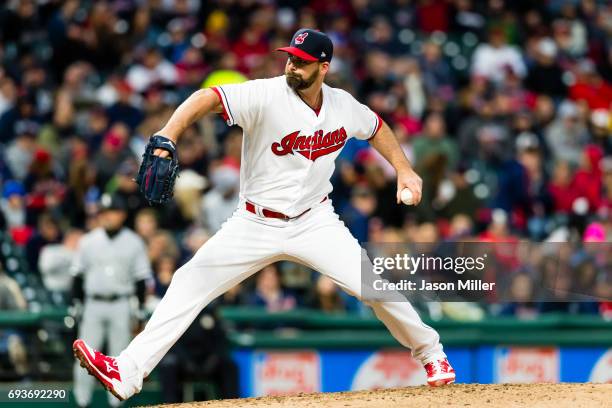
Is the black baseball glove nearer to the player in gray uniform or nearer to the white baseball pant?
the white baseball pant

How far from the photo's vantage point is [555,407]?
6.83 m

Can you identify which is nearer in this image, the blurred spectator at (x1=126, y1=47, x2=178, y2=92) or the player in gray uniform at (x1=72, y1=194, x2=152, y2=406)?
the player in gray uniform at (x1=72, y1=194, x2=152, y2=406)

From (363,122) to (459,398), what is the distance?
162 cm

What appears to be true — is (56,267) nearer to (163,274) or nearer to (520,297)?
(163,274)

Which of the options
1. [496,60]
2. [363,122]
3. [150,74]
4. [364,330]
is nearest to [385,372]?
[364,330]

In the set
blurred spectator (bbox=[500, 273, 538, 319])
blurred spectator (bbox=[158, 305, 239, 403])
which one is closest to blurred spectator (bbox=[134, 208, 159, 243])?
blurred spectator (bbox=[158, 305, 239, 403])

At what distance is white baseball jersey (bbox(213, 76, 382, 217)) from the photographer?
665 cm

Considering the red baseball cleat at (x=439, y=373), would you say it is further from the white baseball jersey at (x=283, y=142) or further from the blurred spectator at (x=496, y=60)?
the blurred spectator at (x=496, y=60)

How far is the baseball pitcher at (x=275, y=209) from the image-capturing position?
6586 millimetres

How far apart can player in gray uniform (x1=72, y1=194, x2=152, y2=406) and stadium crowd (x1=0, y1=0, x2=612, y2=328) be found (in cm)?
27

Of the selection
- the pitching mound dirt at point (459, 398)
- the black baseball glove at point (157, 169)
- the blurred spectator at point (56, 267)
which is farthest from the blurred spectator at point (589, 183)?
the black baseball glove at point (157, 169)

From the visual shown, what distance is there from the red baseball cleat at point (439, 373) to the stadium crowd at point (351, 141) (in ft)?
11.7

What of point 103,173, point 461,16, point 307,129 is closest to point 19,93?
point 103,173

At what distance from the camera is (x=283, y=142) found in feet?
22.1
